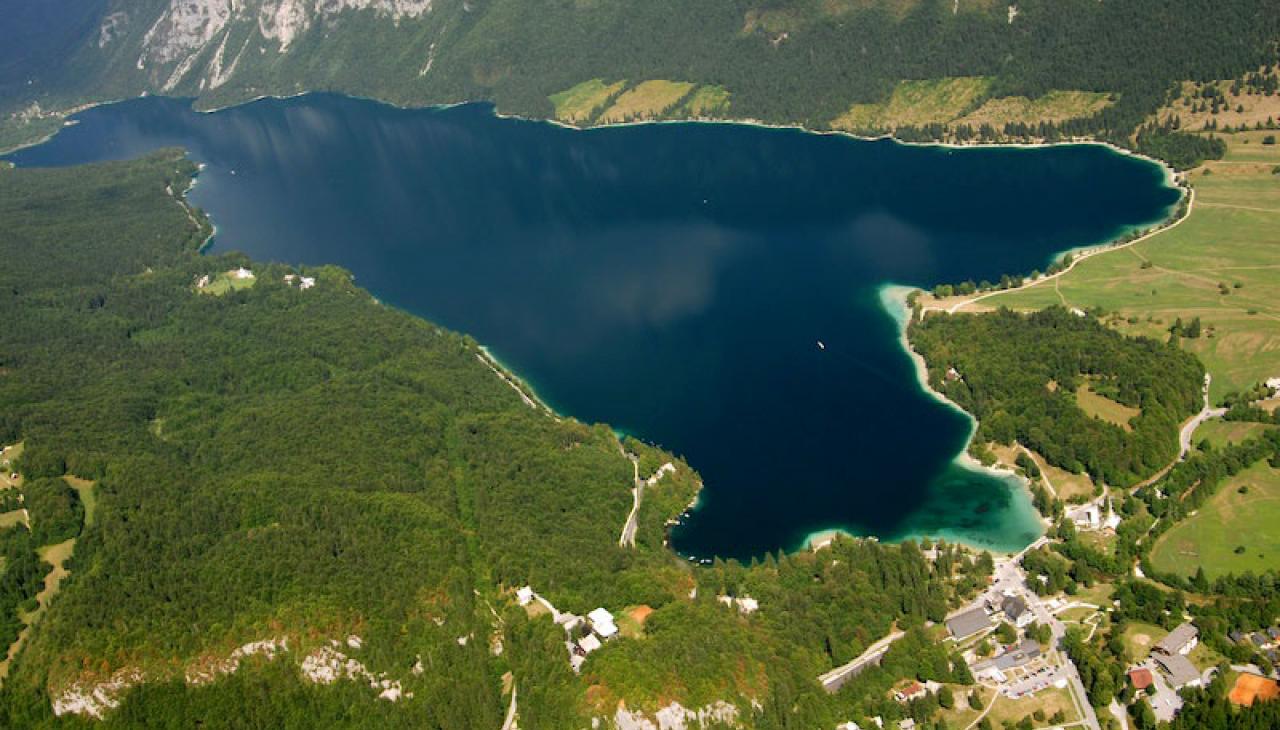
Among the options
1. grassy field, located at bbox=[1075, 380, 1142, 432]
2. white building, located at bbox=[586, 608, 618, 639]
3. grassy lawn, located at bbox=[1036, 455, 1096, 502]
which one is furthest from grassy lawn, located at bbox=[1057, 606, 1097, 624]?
white building, located at bbox=[586, 608, 618, 639]

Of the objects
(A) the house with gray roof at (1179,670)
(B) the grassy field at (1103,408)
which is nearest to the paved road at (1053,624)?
(A) the house with gray roof at (1179,670)

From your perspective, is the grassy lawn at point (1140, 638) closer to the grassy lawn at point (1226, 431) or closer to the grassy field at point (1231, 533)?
the grassy field at point (1231, 533)

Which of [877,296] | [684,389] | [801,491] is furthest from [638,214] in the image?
[801,491]

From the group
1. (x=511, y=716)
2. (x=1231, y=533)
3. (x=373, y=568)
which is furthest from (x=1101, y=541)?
(x=373, y=568)

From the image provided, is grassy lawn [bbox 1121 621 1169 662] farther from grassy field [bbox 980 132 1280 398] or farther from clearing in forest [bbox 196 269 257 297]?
clearing in forest [bbox 196 269 257 297]

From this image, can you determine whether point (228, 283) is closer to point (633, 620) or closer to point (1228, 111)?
point (633, 620)
